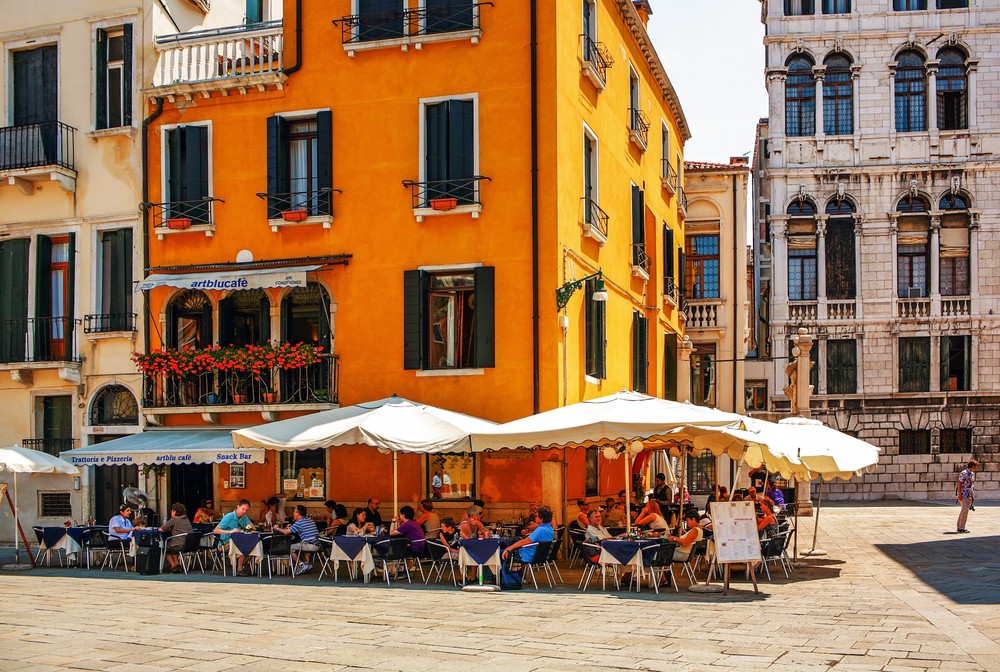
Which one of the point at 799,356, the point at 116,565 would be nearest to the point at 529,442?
the point at 116,565

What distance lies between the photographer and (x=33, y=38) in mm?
23734

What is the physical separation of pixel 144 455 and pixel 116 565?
222 centimetres

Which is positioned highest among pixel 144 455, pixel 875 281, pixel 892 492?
pixel 875 281

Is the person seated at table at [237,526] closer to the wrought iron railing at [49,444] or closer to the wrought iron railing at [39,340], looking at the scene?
the wrought iron railing at [49,444]

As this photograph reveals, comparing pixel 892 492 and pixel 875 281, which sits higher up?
pixel 875 281

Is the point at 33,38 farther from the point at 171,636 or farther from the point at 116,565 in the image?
the point at 171,636

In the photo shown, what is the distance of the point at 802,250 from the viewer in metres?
40.6

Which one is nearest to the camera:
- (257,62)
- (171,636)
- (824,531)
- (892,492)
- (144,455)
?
(171,636)

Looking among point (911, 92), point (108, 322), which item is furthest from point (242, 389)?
point (911, 92)

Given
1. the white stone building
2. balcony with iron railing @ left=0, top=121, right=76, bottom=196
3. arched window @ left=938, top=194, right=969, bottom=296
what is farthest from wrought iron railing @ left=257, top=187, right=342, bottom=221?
arched window @ left=938, top=194, right=969, bottom=296

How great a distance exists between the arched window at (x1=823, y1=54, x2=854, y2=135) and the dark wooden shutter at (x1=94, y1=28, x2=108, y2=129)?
26.4 m

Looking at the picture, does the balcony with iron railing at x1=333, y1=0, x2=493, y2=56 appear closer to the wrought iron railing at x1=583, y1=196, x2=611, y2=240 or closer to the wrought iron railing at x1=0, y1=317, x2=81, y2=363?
the wrought iron railing at x1=583, y1=196, x2=611, y2=240

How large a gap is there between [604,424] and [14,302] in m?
14.0

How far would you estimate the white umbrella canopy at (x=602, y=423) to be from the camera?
15.5m
